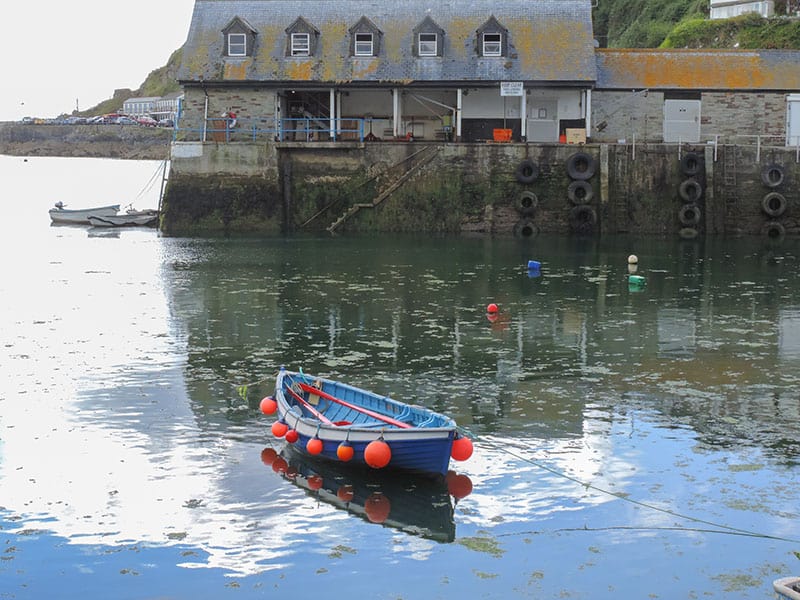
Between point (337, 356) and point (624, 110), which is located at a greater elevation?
point (624, 110)

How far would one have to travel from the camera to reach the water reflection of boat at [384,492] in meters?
13.3

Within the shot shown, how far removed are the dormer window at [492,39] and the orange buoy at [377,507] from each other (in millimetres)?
35816

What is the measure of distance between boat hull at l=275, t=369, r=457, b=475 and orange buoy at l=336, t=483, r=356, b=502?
44 cm

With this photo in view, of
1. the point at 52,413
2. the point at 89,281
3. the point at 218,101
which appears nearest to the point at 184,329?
the point at 52,413

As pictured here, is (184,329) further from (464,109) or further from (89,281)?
(464,109)

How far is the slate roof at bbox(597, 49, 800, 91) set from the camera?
4775 cm

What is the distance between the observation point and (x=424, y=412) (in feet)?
49.9

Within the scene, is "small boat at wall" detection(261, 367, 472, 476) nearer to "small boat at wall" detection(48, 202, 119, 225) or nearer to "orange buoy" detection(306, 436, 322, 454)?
"orange buoy" detection(306, 436, 322, 454)

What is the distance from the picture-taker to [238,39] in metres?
48.0

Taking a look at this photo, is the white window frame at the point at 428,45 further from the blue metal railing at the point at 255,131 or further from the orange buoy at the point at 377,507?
the orange buoy at the point at 377,507

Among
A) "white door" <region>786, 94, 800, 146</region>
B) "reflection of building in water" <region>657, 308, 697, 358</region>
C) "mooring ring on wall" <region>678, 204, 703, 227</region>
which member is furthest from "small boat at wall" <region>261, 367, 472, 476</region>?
"white door" <region>786, 94, 800, 146</region>

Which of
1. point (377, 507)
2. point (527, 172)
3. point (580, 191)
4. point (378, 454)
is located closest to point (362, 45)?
point (527, 172)

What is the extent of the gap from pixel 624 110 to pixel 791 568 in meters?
38.2

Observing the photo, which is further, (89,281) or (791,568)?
(89,281)
